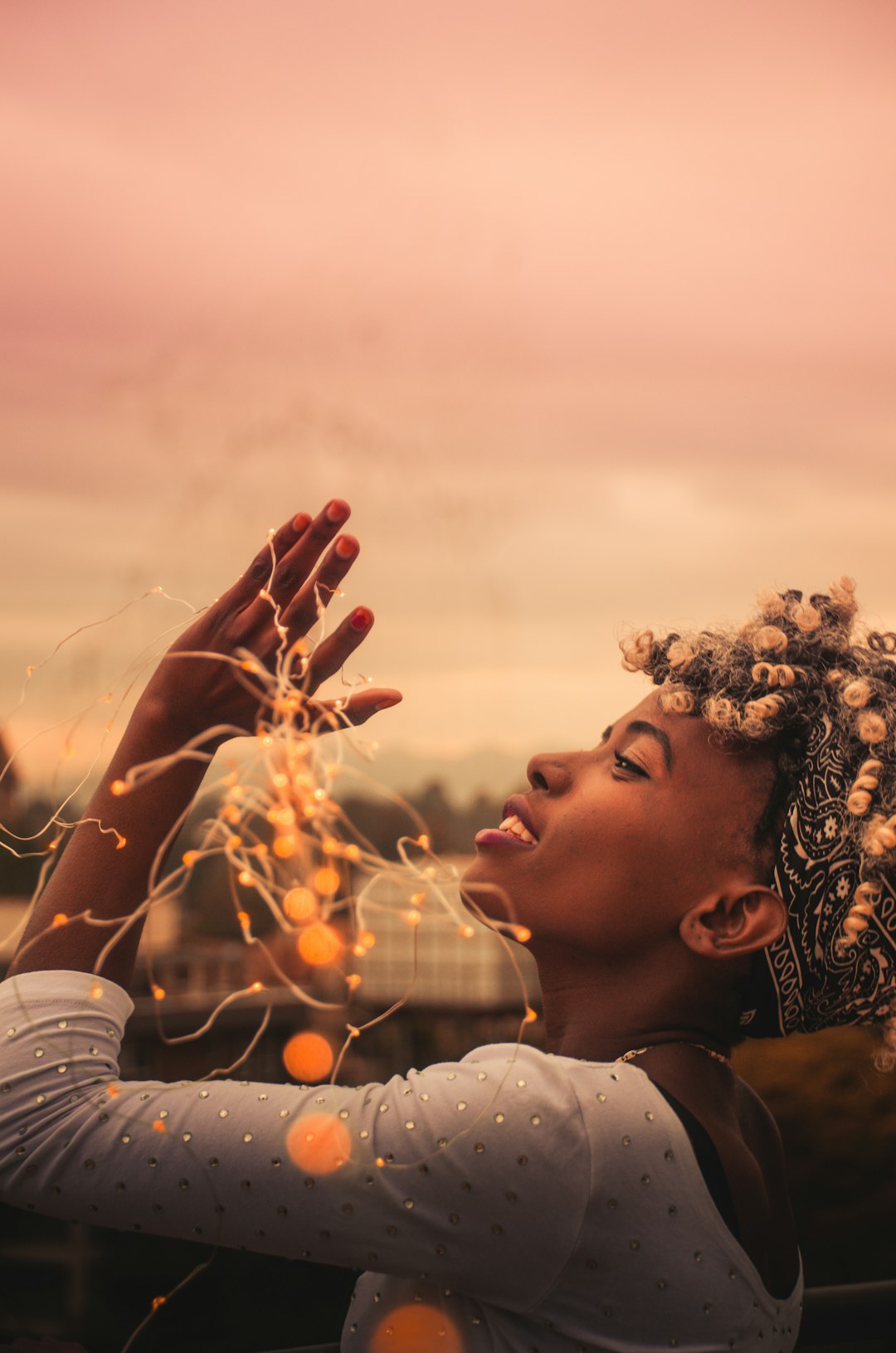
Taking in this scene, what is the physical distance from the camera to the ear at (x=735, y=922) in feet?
3.56

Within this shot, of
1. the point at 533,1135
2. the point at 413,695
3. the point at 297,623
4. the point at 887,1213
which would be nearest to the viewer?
the point at 533,1135

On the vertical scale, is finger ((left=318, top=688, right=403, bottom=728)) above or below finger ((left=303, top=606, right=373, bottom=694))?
below

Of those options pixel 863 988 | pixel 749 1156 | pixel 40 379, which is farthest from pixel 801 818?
pixel 40 379

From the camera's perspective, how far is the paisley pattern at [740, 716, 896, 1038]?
43.2 inches

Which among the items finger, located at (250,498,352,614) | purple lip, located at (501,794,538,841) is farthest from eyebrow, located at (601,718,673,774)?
finger, located at (250,498,352,614)

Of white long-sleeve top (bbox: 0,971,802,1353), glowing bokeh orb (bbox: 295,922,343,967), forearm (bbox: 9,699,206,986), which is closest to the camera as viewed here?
glowing bokeh orb (bbox: 295,922,343,967)

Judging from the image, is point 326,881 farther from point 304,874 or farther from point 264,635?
point 264,635

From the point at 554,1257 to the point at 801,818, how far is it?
48 centimetres

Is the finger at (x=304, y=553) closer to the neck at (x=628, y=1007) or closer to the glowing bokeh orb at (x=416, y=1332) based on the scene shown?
the neck at (x=628, y=1007)

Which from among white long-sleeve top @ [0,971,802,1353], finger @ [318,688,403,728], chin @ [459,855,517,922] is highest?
finger @ [318,688,403,728]

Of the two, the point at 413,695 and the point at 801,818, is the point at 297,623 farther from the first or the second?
the point at 413,695

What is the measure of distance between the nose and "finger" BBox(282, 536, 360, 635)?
0.95 feet

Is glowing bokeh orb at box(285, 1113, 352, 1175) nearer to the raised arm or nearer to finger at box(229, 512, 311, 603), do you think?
the raised arm

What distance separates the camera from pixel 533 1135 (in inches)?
35.1
